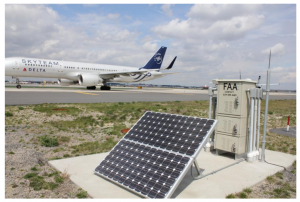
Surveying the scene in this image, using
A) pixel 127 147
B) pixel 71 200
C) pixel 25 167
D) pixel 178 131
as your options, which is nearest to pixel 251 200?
pixel 178 131

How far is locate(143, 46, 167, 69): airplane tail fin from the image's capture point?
155 feet

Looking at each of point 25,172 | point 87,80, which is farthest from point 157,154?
point 87,80

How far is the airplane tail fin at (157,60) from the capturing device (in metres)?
47.2

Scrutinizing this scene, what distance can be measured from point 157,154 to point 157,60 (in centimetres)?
4366

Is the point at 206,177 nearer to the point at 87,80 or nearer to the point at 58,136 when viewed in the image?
the point at 58,136

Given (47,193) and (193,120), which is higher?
(193,120)

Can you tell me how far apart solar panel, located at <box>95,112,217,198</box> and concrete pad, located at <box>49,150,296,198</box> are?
268mm

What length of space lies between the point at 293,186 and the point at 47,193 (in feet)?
17.8

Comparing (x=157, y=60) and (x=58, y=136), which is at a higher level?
(x=157, y=60)

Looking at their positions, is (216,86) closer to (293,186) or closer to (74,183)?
(293,186)

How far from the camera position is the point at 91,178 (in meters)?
5.34

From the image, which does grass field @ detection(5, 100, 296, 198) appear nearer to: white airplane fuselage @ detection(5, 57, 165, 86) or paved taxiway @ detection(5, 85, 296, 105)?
paved taxiway @ detection(5, 85, 296, 105)

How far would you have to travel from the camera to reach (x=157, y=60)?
47.7m

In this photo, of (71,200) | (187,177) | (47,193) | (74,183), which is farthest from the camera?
(187,177)
